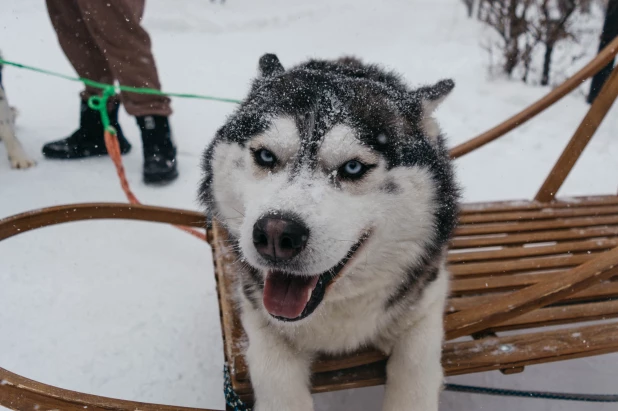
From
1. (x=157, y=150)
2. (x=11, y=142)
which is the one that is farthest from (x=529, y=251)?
(x=11, y=142)

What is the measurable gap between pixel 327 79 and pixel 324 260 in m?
0.61

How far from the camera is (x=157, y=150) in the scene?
3502 mm

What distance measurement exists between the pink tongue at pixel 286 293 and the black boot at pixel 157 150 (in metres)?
2.38

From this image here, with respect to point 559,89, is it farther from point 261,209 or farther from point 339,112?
point 261,209

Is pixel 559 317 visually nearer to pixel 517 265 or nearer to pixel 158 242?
pixel 517 265

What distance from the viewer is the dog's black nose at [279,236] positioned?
1.10 metres

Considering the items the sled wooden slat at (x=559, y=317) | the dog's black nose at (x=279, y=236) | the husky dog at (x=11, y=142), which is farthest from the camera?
the husky dog at (x=11, y=142)

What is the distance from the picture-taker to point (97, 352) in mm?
2098

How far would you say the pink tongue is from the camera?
1.26 metres

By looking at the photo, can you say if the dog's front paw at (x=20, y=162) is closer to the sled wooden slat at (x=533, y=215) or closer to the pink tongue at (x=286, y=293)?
the pink tongue at (x=286, y=293)

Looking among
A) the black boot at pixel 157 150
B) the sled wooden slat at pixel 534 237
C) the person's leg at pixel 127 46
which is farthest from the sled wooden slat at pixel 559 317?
the person's leg at pixel 127 46

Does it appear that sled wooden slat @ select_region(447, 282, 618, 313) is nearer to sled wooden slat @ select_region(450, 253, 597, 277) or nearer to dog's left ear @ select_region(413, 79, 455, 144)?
sled wooden slat @ select_region(450, 253, 597, 277)

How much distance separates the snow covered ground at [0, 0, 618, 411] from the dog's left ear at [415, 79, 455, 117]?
1.19 meters

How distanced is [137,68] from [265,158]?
2405mm
